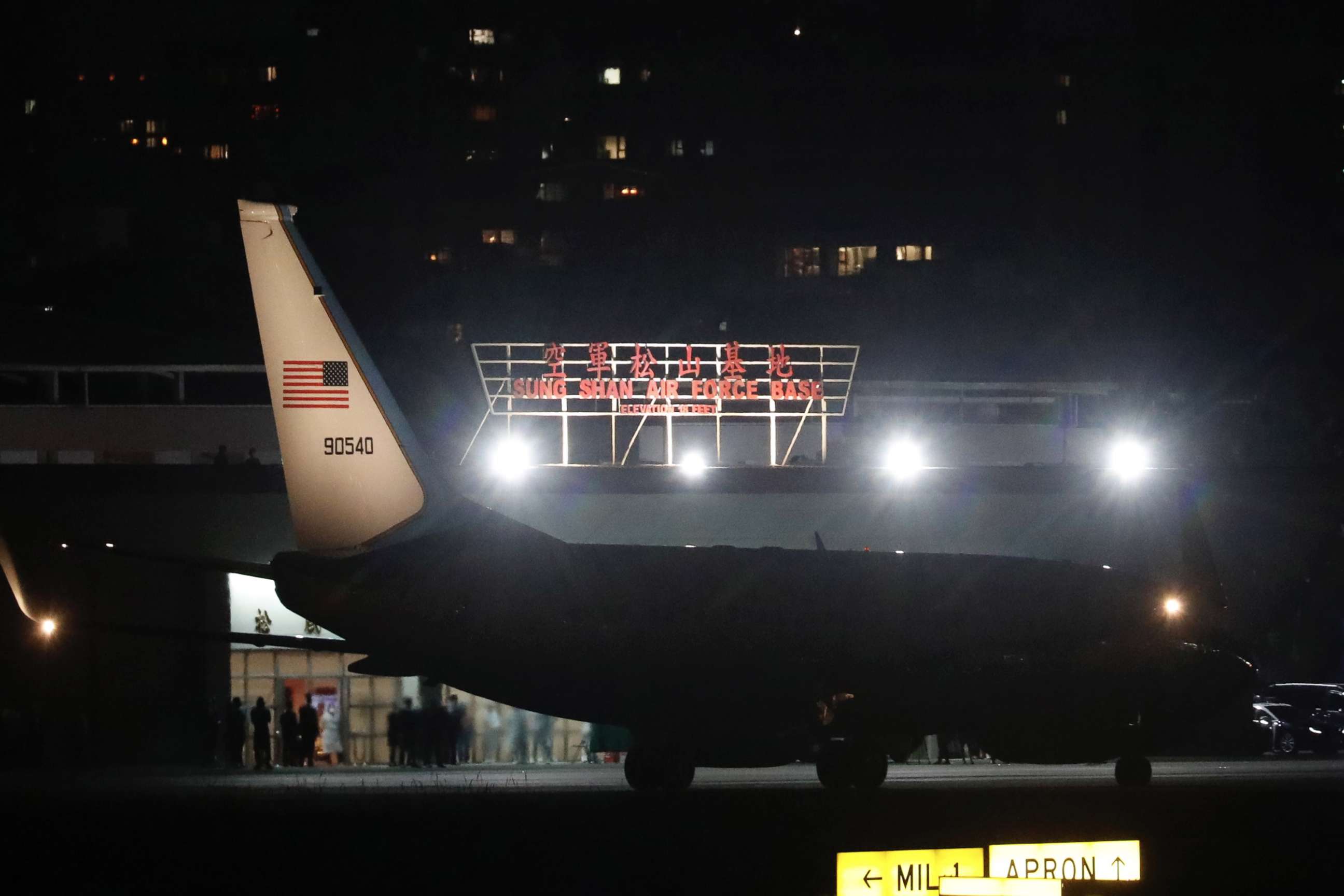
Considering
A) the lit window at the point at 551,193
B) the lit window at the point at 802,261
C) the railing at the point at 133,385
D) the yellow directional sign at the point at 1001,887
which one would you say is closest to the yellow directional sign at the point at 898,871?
the yellow directional sign at the point at 1001,887

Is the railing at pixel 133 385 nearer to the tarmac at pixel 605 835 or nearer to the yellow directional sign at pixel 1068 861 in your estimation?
the tarmac at pixel 605 835

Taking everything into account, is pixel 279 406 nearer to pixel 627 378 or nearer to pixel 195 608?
pixel 195 608

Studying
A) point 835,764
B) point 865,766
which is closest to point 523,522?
point 835,764

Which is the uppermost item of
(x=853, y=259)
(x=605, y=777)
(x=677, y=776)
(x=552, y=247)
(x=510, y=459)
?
(x=552, y=247)

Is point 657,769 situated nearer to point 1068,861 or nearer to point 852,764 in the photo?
point 852,764

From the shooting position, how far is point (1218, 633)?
1099 inches

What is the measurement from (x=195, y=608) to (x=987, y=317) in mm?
71759

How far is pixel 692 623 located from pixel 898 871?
1013 centimetres

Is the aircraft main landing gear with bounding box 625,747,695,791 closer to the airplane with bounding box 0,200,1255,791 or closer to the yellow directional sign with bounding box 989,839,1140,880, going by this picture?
the airplane with bounding box 0,200,1255,791

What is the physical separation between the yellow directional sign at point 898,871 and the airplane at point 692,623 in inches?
348

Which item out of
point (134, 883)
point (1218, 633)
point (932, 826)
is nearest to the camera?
point (134, 883)

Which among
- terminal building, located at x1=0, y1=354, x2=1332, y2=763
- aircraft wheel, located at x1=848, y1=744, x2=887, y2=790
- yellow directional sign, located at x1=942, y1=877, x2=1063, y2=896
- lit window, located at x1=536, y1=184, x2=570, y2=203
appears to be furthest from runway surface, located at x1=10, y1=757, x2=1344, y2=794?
lit window, located at x1=536, y1=184, x2=570, y2=203

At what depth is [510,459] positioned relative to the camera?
115 feet

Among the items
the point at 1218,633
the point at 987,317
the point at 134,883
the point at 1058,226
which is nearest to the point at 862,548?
the point at 1218,633
